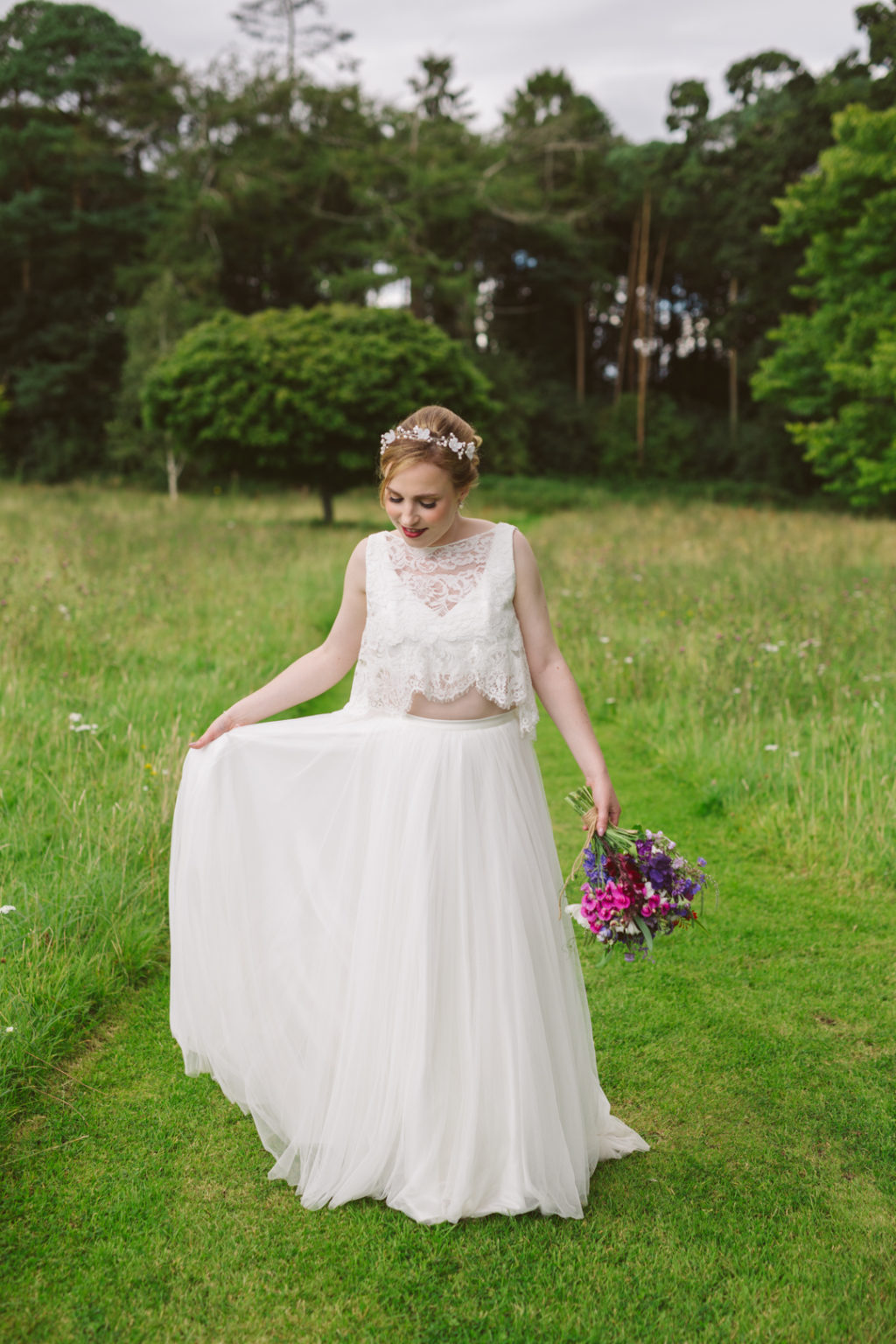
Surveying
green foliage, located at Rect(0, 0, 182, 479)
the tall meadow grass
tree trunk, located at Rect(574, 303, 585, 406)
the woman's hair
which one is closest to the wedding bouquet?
the woman's hair

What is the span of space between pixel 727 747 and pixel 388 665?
406 centimetres

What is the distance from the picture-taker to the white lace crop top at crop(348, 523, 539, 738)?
2652 millimetres

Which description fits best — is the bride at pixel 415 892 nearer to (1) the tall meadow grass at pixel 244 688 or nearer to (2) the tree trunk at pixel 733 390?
(1) the tall meadow grass at pixel 244 688

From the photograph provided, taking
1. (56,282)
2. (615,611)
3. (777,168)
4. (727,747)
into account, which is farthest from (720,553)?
(56,282)

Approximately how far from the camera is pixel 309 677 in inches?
117

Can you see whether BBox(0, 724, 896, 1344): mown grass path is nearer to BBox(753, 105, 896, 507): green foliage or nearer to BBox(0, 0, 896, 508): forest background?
BBox(753, 105, 896, 507): green foliage

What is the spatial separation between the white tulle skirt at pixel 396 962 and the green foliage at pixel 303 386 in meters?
17.0

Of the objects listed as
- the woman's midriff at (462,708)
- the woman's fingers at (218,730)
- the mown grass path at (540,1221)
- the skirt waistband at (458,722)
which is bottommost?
the mown grass path at (540,1221)

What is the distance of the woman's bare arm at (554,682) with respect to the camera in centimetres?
267

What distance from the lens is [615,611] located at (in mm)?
9484

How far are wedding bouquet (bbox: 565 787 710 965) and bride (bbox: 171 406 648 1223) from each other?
10 centimetres

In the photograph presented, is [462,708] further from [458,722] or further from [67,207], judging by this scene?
[67,207]

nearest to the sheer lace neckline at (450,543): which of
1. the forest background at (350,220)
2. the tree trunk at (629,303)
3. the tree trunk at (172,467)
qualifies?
the tree trunk at (172,467)

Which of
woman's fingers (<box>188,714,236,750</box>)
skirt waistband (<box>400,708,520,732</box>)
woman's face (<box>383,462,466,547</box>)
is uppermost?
woman's face (<box>383,462,466,547</box>)
